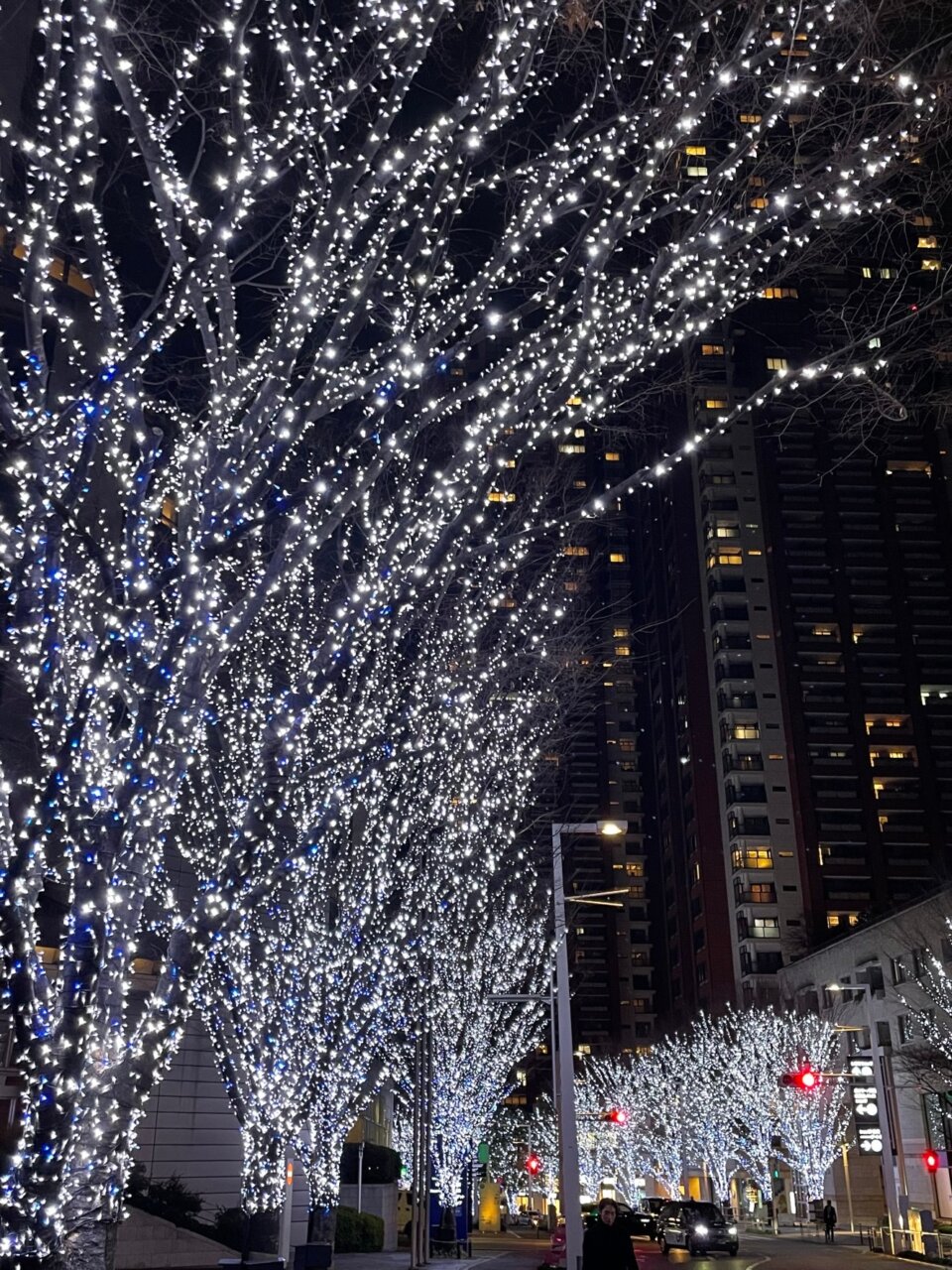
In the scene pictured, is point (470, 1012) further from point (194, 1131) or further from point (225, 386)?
point (225, 386)

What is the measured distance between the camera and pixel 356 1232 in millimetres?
26047

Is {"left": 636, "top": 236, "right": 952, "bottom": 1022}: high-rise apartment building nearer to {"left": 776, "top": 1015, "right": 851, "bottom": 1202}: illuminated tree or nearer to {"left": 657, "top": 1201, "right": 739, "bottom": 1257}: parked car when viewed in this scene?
{"left": 776, "top": 1015, "right": 851, "bottom": 1202}: illuminated tree

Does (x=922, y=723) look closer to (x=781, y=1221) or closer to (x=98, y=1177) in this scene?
(x=781, y=1221)

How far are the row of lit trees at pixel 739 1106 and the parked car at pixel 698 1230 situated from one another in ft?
9.90

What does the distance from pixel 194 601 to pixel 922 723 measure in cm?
7777

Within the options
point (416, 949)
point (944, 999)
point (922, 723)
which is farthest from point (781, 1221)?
point (416, 949)

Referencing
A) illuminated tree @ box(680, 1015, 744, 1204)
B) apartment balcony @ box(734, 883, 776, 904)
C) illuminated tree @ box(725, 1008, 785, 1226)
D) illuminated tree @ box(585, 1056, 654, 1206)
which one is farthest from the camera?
apartment balcony @ box(734, 883, 776, 904)

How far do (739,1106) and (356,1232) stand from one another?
2450 centimetres

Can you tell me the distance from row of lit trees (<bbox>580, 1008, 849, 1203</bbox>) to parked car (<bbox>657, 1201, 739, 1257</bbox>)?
3017 mm

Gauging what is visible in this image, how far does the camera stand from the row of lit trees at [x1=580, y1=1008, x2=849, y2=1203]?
40219mm

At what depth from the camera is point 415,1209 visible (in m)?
20.8

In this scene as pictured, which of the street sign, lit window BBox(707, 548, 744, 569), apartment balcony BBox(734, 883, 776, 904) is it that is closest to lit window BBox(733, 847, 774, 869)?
apartment balcony BBox(734, 883, 776, 904)

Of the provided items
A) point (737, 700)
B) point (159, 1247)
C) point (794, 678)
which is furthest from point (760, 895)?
point (159, 1247)

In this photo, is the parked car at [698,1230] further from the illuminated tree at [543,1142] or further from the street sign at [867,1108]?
the illuminated tree at [543,1142]
